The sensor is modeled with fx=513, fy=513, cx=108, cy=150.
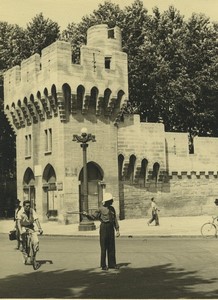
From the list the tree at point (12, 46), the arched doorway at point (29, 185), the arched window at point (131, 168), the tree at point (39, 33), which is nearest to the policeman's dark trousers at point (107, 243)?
the arched window at point (131, 168)

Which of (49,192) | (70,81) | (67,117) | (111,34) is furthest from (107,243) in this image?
(111,34)

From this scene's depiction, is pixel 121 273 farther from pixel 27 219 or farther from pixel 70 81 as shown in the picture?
pixel 70 81

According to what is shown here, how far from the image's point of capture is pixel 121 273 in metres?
12.3

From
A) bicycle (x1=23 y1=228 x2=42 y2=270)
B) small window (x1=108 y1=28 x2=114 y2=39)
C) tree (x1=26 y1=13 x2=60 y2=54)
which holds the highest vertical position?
tree (x1=26 y1=13 x2=60 y2=54)

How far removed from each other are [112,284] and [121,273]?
1.62 m

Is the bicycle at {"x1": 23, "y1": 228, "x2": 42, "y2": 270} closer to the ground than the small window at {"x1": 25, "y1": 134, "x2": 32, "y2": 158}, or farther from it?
closer to the ground

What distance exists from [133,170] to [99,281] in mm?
24989

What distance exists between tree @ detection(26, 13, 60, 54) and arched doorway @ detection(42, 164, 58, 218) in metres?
12.7

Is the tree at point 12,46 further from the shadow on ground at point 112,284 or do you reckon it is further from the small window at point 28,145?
the shadow on ground at point 112,284

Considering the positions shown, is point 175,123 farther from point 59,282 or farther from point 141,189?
point 59,282

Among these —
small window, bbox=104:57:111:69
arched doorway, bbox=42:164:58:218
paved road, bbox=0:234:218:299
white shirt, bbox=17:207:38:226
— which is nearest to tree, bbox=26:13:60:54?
small window, bbox=104:57:111:69

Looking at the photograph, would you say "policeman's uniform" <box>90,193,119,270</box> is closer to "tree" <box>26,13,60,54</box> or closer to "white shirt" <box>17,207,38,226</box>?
"white shirt" <box>17,207,38,226</box>

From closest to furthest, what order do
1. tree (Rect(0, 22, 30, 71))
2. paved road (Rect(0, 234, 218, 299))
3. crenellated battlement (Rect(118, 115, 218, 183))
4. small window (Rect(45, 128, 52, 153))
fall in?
1. paved road (Rect(0, 234, 218, 299))
2. small window (Rect(45, 128, 52, 153))
3. crenellated battlement (Rect(118, 115, 218, 183))
4. tree (Rect(0, 22, 30, 71))

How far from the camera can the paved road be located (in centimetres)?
971
